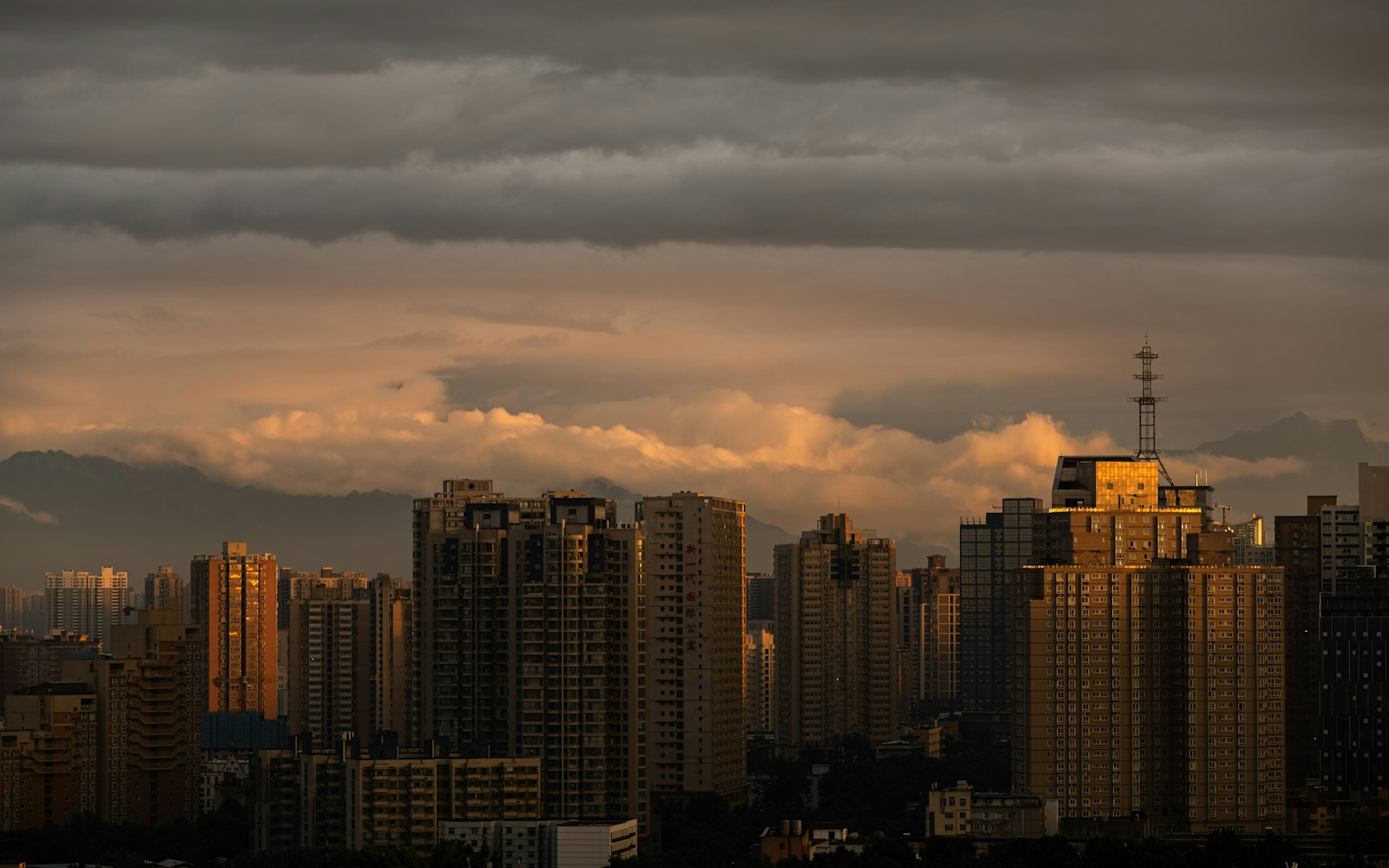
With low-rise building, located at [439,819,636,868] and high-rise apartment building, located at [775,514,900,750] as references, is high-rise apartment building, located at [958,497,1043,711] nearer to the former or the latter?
high-rise apartment building, located at [775,514,900,750]

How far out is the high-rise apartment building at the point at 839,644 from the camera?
13075 centimetres

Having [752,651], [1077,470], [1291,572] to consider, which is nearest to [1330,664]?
[1291,572]

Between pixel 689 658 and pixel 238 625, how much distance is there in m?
46.5

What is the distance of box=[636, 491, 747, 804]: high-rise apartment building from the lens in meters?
97.2

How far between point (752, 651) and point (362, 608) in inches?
1398

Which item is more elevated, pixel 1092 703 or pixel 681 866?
pixel 1092 703

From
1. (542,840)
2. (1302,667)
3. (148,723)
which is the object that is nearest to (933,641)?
(1302,667)

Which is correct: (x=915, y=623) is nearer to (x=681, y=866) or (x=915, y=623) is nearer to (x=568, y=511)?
(x=568, y=511)

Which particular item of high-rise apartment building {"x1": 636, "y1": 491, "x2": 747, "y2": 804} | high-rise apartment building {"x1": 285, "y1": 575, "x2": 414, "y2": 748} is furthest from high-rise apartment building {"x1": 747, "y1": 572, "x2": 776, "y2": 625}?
high-rise apartment building {"x1": 636, "y1": 491, "x2": 747, "y2": 804}

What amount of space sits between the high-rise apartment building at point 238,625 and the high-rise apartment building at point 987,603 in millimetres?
43559

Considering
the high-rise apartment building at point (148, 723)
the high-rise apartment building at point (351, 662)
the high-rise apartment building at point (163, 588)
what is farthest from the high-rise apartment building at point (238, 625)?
the high-rise apartment building at point (148, 723)

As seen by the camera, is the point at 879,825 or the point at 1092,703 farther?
the point at 879,825

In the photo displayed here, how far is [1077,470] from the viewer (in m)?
82.5

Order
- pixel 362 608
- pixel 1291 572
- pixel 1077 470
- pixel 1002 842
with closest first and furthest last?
pixel 1002 842 → pixel 1077 470 → pixel 1291 572 → pixel 362 608
